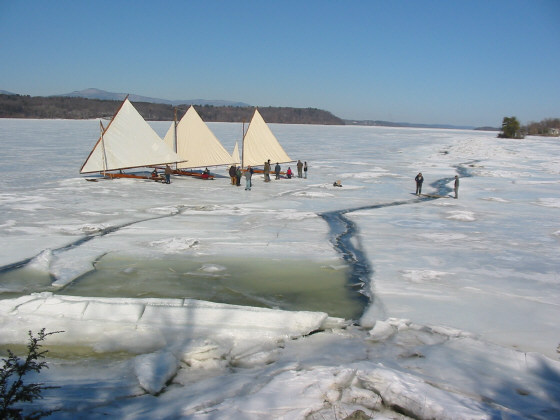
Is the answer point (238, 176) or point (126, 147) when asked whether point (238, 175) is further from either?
point (126, 147)

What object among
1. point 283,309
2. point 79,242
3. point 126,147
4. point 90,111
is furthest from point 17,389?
point 90,111

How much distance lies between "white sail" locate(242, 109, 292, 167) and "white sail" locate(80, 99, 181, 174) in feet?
12.6

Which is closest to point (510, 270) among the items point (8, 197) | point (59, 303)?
point (59, 303)

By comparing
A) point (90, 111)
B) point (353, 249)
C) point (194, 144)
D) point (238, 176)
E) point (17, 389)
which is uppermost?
point (90, 111)

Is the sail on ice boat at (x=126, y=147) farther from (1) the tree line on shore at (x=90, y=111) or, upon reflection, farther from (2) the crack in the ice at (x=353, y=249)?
(1) the tree line on shore at (x=90, y=111)

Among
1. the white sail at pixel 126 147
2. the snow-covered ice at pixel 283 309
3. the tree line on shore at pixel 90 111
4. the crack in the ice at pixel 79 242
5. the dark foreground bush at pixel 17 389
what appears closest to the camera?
the dark foreground bush at pixel 17 389

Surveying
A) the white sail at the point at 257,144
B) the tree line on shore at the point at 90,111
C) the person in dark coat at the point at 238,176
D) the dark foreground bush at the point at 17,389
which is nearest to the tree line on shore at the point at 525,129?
the tree line on shore at the point at 90,111

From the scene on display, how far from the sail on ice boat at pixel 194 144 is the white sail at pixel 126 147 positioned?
3.63ft

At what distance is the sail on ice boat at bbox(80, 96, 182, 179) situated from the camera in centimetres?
1720

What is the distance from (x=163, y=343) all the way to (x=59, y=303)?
4.96ft

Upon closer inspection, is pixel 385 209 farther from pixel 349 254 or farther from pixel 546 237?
pixel 349 254

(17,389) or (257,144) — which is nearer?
(17,389)

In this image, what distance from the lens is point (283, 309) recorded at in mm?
5488

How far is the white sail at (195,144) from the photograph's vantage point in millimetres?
19094
